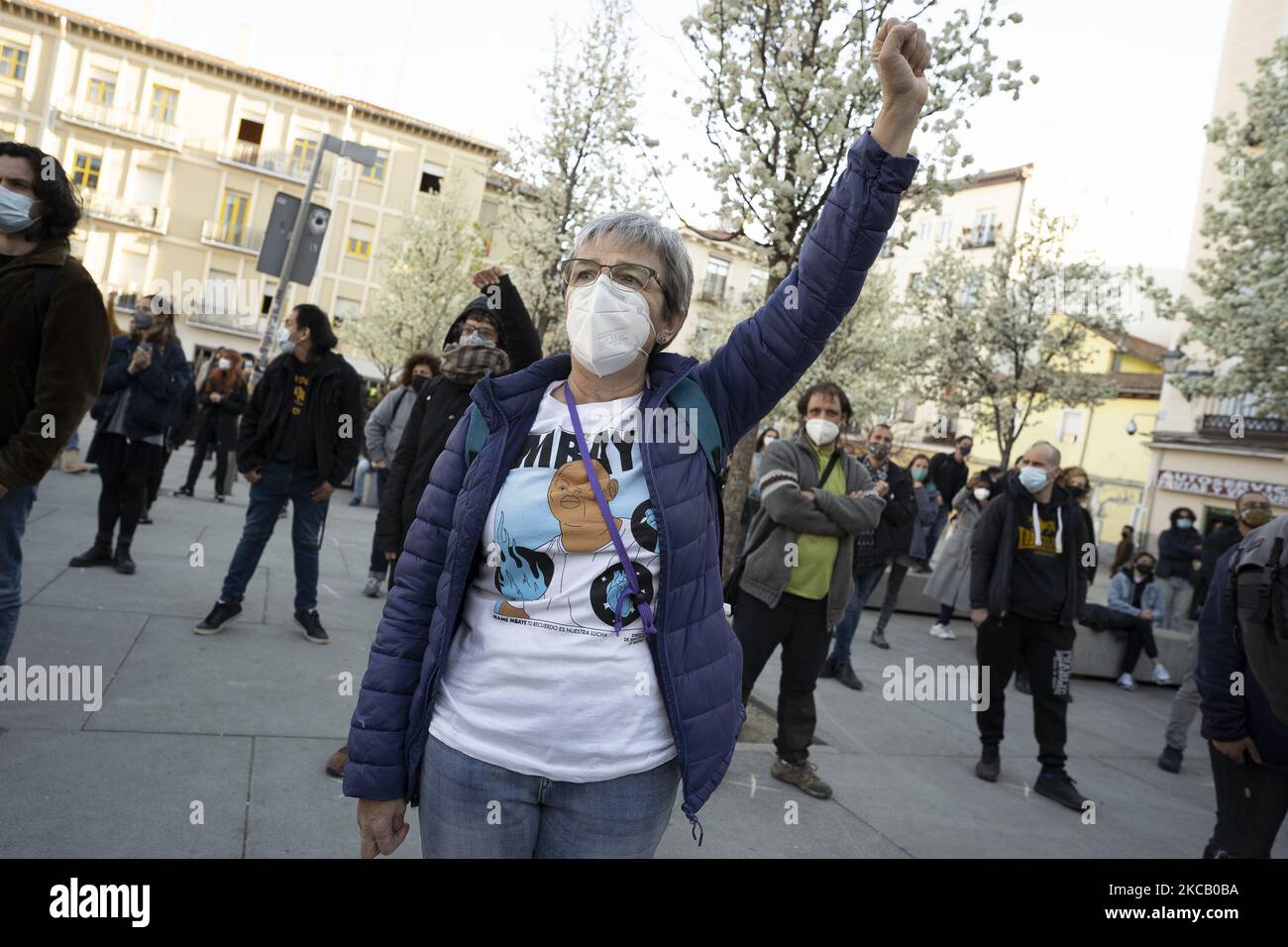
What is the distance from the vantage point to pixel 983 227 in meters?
42.9

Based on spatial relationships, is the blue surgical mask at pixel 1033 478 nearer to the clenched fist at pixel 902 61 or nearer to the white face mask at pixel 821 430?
the white face mask at pixel 821 430

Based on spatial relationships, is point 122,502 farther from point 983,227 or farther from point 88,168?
point 983,227

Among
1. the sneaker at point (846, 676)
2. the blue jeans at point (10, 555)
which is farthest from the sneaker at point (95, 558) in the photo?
the sneaker at point (846, 676)

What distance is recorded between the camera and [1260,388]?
12562mm

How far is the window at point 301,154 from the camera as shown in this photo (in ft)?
143

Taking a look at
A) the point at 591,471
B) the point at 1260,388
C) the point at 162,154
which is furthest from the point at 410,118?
the point at 591,471

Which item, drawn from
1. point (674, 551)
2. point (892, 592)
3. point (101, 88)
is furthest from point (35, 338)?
point (101, 88)

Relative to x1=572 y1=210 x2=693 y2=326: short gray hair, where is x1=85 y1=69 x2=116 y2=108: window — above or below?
above

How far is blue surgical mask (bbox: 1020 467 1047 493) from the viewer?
6.11 metres

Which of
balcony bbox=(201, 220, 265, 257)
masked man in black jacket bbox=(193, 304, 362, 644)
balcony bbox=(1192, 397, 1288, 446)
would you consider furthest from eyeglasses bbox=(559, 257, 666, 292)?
balcony bbox=(201, 220, 265, 257)

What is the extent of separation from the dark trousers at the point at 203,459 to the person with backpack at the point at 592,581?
11.8 m

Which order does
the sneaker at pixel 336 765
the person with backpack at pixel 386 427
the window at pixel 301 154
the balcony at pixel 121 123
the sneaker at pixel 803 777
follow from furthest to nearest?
the window at pixel 301 154 < the balcony at pixel 121 123 < the person with backpack at pixel 386 427 < the sneaker at pixel 803 777 < the sneaker at pixel 336 765

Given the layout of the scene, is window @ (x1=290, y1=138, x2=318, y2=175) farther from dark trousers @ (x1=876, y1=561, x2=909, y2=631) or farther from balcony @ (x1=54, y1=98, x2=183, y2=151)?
dark trousers @ (x1=876, y1=561, x2=909, y2=631)
